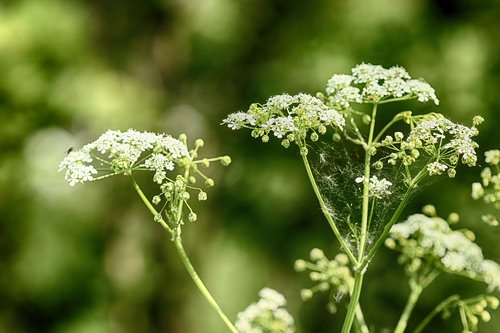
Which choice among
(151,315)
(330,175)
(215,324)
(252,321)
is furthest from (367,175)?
(151,315)

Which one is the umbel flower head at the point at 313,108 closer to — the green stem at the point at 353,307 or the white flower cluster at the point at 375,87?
the white flower cluster at the point at 375,87

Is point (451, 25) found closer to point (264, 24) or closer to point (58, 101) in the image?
point (264, 24)

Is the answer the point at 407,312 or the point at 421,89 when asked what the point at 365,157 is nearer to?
the point at 421,89

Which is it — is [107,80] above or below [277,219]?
above

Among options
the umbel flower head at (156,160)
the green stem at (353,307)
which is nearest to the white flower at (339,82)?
the umbel flower head at (156,160)

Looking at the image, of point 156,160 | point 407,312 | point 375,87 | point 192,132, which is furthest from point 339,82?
point 192,132

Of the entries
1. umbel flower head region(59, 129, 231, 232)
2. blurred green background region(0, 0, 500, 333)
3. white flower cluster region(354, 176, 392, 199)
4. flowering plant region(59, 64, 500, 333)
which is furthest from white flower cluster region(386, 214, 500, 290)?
blurred green background region(0, 0, 500, 333)
